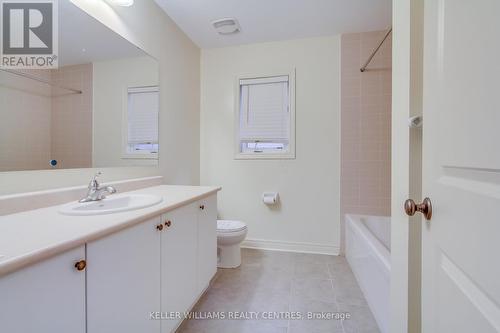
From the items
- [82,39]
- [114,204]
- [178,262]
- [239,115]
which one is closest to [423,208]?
[178,262]

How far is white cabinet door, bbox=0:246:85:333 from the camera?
56cm

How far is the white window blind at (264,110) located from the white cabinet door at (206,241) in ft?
3.91

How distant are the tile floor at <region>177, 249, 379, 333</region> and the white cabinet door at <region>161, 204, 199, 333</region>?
253 mm

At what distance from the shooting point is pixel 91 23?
145 centimetres

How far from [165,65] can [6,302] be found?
2027 mm

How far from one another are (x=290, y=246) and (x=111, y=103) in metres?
2.20

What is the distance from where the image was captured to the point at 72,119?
1372 millimetres

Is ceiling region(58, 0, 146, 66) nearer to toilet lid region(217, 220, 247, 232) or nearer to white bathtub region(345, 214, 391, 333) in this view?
A: toilet lid region(217, 220, 247, 232)

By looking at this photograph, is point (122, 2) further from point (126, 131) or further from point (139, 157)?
point (139, 157)

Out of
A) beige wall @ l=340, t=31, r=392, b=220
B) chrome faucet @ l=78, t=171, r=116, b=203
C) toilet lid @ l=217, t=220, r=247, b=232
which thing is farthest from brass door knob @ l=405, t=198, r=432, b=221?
beige wall @ l=340, t=31, r=392, b=220

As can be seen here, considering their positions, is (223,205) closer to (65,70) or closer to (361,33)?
(65,70)

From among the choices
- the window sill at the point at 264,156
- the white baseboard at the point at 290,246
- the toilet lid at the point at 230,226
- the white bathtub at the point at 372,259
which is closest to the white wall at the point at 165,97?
the window sill at the point at 264,156

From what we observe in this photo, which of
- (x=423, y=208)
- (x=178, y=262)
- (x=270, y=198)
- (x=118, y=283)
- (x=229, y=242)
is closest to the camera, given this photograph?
→ (x=423, y=208)

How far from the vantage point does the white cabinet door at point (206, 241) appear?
1.58m
